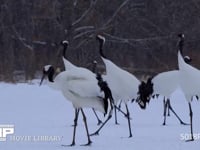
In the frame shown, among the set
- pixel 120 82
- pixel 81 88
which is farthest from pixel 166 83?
pixel 81 88

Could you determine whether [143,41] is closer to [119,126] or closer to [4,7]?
[4,7]

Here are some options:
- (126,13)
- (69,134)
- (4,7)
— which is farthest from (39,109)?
(126,13)

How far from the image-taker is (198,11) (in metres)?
28.2

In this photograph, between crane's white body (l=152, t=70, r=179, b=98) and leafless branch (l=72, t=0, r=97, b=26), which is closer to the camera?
crane's white body (l=152, t=70, r=179, b=98)

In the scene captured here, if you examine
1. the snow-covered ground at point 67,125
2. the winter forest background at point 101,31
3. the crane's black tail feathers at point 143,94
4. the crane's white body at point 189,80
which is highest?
the winter forest background at point 101,31

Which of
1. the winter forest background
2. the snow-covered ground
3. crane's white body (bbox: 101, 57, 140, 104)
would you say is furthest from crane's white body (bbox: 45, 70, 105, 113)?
the winter forest background

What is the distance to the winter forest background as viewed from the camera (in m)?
26.0

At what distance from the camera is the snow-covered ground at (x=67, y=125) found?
8680 mm

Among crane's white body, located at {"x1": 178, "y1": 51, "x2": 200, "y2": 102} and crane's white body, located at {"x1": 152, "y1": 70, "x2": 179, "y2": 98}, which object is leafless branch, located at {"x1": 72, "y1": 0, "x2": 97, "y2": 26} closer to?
crane's white body, located at {"x1": 152, "y1": 70, "x2": 179, "y2": 98}

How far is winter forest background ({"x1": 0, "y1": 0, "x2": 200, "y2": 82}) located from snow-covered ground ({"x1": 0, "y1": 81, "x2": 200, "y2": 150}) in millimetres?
8554

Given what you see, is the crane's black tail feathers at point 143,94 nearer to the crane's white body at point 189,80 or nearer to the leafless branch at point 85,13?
the crane's white body at point 189,80

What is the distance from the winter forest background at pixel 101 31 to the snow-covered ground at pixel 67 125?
28.1ft

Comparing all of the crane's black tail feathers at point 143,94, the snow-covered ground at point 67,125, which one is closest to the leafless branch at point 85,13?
the snow-covered ground at point 67,125

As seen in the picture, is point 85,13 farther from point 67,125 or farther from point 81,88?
point 81,88
